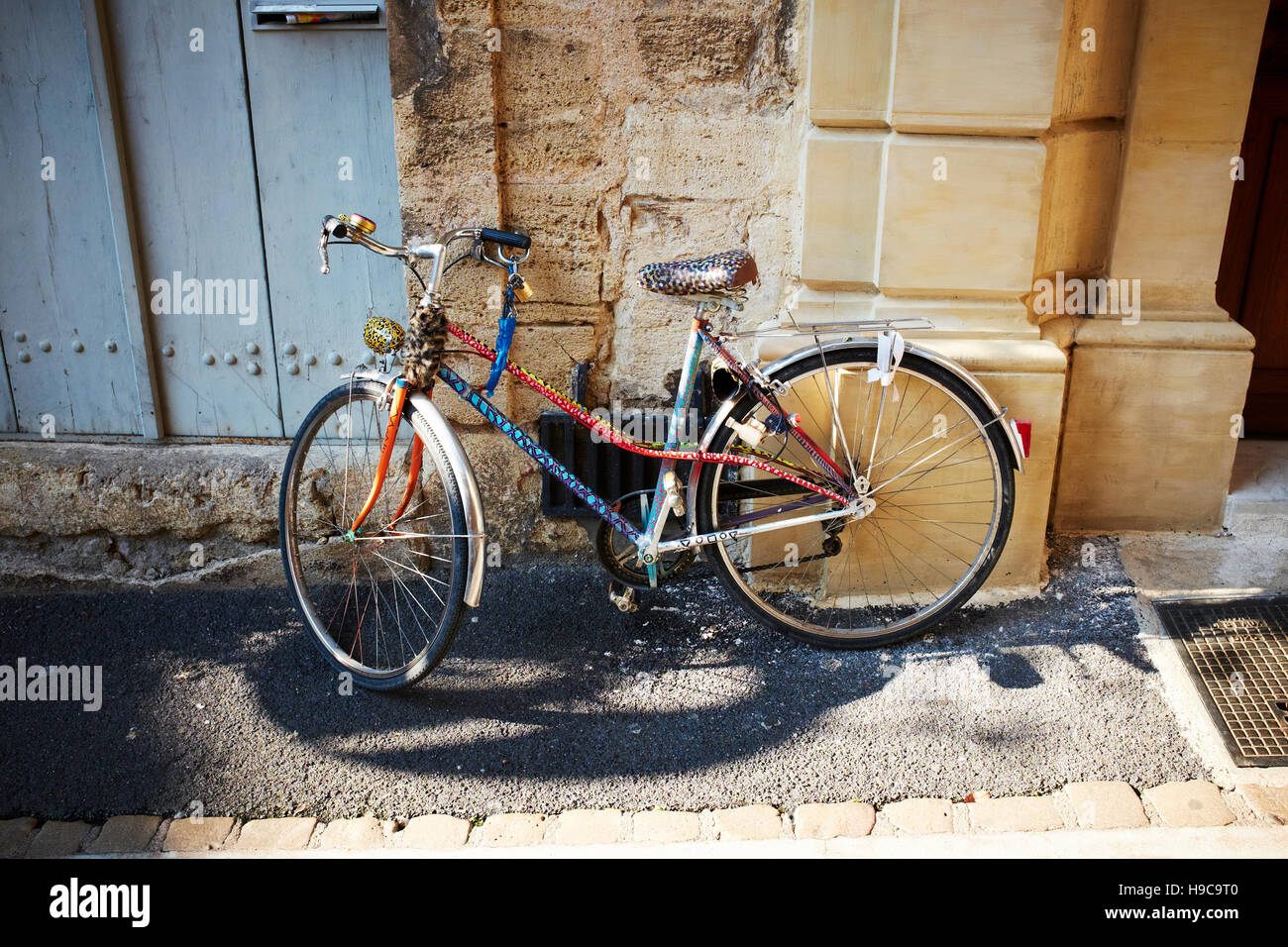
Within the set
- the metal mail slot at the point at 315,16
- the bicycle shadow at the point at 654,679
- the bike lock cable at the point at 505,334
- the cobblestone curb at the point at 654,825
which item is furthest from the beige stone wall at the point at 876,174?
the cobblestone curb at the point at 654,825

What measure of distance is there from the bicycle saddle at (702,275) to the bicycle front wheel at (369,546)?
80 cm

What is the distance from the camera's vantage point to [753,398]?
282cm

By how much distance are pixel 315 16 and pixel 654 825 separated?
9.03ft

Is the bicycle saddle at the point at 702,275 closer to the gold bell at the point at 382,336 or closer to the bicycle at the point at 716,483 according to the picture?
the bicycle at the point at 716,483

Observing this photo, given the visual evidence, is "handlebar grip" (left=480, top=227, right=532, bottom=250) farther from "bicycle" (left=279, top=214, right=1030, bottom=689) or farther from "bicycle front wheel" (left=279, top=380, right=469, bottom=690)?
"bicycle front wheel" (left=279, top=380, right=469, bottom=690)

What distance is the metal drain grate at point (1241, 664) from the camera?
261 cm

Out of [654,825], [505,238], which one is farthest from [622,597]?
[505,238]

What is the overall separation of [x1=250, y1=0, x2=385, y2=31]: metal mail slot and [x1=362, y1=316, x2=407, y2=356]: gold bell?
3.72 feet

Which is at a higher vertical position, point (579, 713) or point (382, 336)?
point (382, 336)

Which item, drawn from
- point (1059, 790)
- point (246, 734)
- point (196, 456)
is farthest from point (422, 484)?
point (1059, 790)

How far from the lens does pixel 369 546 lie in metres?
3.14

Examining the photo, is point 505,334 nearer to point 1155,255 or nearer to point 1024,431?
point 1024,431
